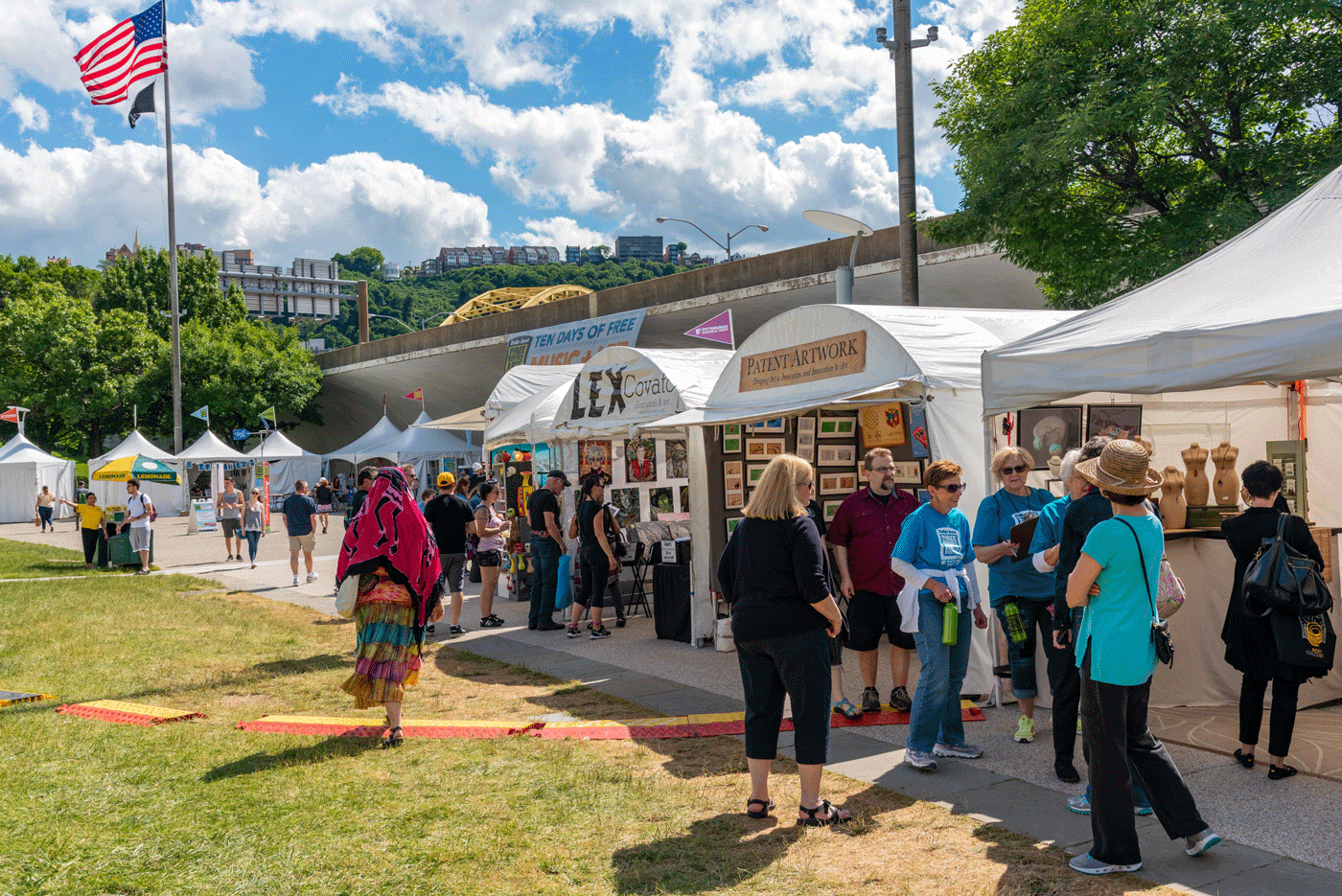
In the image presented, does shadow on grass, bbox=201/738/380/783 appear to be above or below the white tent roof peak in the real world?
below

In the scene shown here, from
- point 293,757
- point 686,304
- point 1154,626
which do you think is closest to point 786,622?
point 1154,626

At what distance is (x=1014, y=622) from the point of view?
616 centimetres

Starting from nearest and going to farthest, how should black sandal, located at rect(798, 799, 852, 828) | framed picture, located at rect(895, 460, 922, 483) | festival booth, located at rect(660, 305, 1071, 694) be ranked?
black sandal, located at rect(798, 799, 852, 828)
festival booth, located at rect(660, 305, 1071, 694)
framed picture, located at rect(895, 460, 922, 483)

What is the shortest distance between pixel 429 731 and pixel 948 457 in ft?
13.6

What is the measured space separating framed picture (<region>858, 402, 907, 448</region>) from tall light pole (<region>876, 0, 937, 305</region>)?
3.65 m

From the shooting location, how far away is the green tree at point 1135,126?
1002cm

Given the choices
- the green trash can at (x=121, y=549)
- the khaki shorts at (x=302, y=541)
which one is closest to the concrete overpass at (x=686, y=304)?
the khaki shorts at (x=302, y=541)

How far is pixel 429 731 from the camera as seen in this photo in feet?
23.3

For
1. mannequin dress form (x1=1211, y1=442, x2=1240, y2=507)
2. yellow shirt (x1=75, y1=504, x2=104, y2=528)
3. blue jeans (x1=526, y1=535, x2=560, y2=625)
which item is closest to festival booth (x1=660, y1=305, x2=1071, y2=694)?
mannequin dress form (x1=1211, y1=442, x2=1240, y2=507)

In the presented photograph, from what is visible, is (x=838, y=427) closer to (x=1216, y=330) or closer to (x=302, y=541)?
(x=1216, y=330)

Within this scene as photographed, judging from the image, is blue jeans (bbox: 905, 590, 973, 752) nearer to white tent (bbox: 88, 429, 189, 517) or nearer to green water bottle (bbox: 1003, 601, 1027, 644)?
green water bottle (bbox: 1003, 601, 1027, 644)

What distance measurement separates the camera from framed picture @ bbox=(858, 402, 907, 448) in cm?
954

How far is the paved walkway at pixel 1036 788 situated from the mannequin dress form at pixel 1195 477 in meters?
2.13

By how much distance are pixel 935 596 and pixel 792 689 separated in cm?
136
